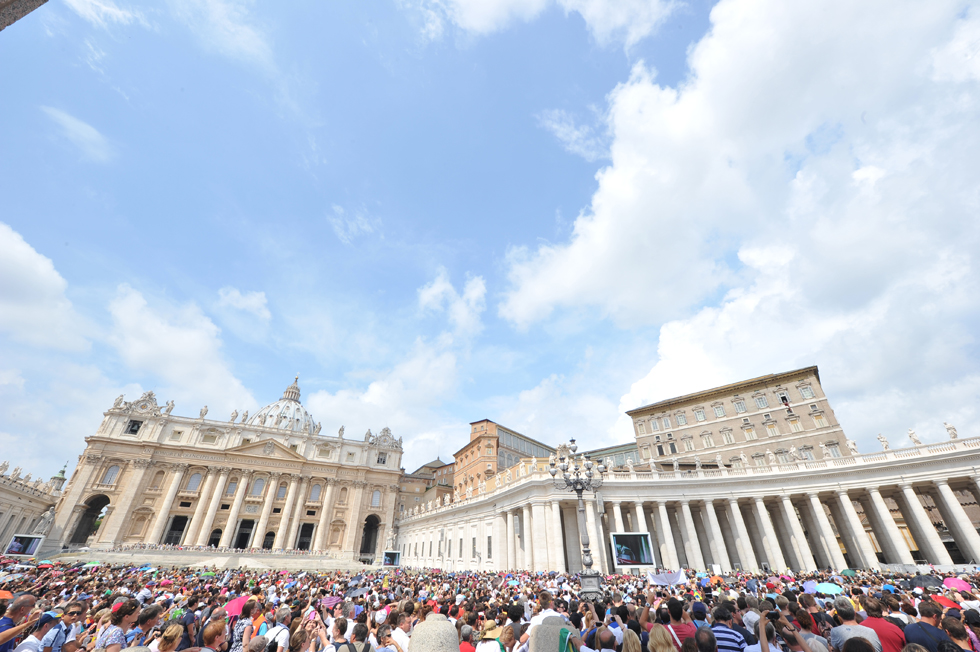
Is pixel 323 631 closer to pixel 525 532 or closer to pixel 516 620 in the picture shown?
pixel 516 620

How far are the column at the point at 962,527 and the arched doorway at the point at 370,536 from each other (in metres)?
72.1

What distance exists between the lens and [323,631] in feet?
19.0

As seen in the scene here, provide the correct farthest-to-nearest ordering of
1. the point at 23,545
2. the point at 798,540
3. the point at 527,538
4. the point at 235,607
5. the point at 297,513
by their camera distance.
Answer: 1. the point at 297,513
2. the point at 527,538
3. the point at 798,540
4. the point at 23,545
5. the point at 235,607

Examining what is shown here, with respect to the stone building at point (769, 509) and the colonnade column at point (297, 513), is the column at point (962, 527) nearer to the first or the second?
the stone building at point (769, 509)

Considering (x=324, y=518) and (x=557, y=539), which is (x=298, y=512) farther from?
(x=557, y=539)

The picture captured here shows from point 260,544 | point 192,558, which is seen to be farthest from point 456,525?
point 260,544

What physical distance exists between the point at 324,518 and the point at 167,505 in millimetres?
22227

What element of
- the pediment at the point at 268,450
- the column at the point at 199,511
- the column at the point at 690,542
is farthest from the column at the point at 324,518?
the column at the point at 690,542

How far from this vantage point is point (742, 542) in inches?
1283

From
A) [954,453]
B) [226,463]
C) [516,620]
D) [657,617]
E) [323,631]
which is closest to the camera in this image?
[323,631]

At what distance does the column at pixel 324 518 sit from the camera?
6389cm

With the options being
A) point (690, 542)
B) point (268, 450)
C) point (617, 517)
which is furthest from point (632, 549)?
point (268, 450)

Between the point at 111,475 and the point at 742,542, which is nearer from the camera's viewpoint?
the point at 742,542

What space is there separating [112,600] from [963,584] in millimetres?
23844
